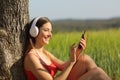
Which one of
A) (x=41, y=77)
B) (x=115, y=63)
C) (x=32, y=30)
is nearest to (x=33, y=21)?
(x=32, y=30)

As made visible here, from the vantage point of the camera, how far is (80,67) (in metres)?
4.47

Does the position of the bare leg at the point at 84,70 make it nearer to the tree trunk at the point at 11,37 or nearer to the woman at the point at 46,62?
the woman at the point at 46,62

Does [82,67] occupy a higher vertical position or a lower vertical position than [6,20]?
lower

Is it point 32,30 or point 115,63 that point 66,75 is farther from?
point 115,63

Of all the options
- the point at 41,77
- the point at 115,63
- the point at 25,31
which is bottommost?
the point at 115,63

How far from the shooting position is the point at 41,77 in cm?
419

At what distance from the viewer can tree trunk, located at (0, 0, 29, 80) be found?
4375mm

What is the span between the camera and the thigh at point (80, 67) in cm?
447

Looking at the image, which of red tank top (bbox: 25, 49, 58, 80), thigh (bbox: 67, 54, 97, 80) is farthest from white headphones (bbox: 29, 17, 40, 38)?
thigh (bbox: 67, 54, 97, 80)

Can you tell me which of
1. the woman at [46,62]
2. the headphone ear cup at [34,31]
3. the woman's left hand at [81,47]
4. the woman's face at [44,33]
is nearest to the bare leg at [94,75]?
the woman at [46,62]

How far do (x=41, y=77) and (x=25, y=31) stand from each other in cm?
47

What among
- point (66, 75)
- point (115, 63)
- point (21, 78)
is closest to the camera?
point (66, 75)

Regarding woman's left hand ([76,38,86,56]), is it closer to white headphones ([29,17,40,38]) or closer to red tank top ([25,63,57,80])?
red tank top ([25,63,57,80])

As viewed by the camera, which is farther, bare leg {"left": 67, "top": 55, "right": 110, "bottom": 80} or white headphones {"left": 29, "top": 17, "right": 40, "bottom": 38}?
bare leg {"left": 67, "top": 55, "right": 110, "bottom": 80}
